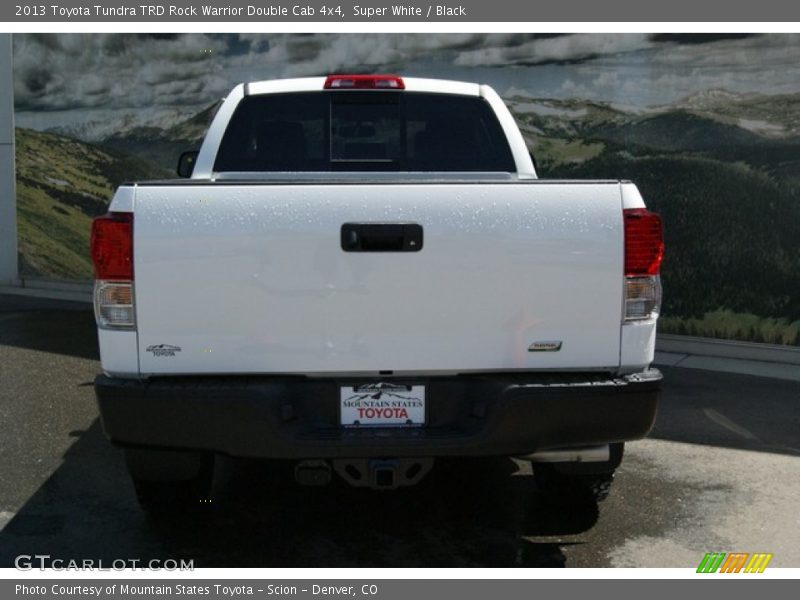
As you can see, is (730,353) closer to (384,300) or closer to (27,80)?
(384,300)

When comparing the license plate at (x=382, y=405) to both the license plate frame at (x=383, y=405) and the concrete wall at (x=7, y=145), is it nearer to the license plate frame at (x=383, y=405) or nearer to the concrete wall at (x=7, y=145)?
the license plate frame at (x=383, y=405)

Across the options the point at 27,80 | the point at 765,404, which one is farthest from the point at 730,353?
the point at 27,80

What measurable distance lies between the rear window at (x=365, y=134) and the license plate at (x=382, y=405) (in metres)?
1.87

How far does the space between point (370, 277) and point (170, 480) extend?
1.39 meters

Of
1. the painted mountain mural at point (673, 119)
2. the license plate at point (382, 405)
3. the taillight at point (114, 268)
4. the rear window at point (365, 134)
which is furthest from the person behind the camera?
the painted mountain mural at point (673, 119)

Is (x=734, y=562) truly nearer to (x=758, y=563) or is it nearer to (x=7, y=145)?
(x=758, y=563)

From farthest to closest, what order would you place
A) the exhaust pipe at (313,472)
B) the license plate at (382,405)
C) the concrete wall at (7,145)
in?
the concrete wall at (7,145) < the exhaust pipe at (313,472) < the license plate at (382,405)

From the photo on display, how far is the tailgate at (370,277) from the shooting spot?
360cm

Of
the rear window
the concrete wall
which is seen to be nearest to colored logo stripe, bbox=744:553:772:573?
the rear window

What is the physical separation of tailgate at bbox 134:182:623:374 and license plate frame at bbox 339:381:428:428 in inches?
3.1

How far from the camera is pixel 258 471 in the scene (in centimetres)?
541

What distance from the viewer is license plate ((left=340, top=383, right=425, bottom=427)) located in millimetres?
3730

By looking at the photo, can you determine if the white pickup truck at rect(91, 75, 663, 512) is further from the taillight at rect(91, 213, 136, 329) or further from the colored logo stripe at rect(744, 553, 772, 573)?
the colored logo stripe at rect(744, 553, 772, 573)

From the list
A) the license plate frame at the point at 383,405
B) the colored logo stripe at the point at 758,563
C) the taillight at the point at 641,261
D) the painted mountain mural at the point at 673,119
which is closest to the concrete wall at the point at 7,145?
the painted mountain mural at the point at 673,119
